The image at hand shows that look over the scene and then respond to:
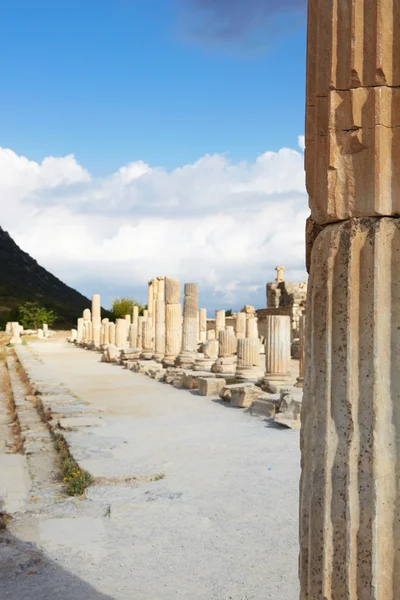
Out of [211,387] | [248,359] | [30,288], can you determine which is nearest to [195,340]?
[248,359]

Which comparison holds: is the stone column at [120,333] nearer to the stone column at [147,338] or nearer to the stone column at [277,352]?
the stone column at [147,338]

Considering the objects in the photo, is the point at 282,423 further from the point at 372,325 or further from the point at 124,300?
the point at 124,300

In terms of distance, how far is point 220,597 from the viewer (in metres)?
3.81

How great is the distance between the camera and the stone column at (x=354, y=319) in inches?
85.8

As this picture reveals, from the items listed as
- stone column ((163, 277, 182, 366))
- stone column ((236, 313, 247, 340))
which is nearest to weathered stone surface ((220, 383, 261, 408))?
stone column ((163, 277, 182, 366))

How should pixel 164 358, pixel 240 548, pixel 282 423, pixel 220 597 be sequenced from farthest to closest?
pixel 164 358 → pixel 282 423 → pixel 240 548 → pixel 220 597

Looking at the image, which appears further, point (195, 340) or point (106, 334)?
point (106, 334)

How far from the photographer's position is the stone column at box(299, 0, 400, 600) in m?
2.18

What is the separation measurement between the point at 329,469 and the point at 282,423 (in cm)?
727

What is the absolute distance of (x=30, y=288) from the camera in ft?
309

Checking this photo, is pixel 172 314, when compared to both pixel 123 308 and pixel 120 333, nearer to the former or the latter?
pixel 120 333

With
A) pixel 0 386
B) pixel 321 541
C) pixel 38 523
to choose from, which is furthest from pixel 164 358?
pixel 321 541

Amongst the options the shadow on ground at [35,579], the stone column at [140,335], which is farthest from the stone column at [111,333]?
the shadow on ground at [35,579]

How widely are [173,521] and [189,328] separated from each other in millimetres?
16055
